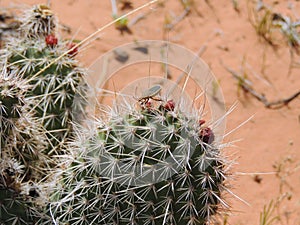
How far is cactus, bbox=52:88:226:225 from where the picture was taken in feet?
6.24

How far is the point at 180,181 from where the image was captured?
1927mm

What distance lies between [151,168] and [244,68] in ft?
7.18

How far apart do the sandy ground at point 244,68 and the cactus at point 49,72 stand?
0.98 metres

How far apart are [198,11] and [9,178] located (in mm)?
2362

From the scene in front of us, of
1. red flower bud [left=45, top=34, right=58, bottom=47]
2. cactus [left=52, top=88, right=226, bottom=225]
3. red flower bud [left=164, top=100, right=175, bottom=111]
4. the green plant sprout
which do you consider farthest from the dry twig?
red flower bud [left=164, top=100, right=175, bottom=111]

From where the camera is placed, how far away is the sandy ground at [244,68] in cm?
331

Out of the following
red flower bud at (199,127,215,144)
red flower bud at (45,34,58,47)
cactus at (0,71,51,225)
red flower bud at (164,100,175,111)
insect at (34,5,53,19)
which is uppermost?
insect at (34,5,53,19)

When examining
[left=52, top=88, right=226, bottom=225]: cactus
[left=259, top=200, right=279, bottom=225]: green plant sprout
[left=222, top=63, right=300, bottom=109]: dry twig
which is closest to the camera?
[left=52, top=88, right=226, bottom=225]: cactus

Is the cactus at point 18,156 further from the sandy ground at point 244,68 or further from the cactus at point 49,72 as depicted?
the sandy ground at point 244,68

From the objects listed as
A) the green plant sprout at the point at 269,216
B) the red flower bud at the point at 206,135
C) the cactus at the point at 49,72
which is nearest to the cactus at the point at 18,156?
the cactus at the point at 49,72

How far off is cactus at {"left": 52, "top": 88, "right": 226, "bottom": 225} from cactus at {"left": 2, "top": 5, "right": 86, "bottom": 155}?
657 millimetres

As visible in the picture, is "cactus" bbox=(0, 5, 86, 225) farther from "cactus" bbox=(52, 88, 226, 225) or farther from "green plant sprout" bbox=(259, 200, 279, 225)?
"green plant sprout" bbox=(259, 200, 279, 225)

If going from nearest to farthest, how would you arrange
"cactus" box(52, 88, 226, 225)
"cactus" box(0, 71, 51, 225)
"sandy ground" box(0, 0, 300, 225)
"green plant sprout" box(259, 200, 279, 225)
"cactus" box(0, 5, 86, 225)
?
"cactus" box(52, 88, 226, 225) → "cactus" box(0, 71, 51, 225) → "cactus" box(0, 5, 86, 225) → "green plant sprout" box(259, 200, 279, 225) → "sandy ground" box(0, 0, 300, 225)

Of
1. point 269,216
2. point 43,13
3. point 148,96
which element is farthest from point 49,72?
point 269,216
